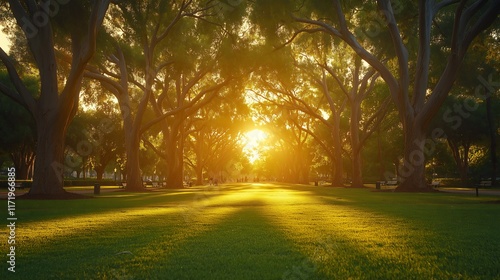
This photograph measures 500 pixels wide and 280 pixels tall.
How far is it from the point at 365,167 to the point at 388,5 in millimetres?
63642

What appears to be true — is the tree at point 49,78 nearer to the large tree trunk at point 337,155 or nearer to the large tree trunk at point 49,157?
the large tree trunk at point 49,157

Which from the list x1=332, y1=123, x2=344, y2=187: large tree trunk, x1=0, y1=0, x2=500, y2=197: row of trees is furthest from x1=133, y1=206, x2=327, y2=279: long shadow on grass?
x1=332, y1=123, x2=344, y2=187: large tree trunk

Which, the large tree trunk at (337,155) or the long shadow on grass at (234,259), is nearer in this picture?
the long shadow on grass at (234,259)

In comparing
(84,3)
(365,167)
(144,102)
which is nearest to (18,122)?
(144,102)

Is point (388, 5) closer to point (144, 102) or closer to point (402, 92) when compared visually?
point (402, 92)

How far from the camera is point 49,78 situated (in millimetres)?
17484

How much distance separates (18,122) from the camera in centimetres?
3819

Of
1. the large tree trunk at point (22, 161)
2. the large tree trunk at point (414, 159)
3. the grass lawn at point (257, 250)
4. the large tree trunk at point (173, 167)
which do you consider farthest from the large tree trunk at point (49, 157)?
the large tree trunk at point (22, 161)

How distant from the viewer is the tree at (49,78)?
16.7 metres

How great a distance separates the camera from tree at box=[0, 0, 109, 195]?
16.7 metres

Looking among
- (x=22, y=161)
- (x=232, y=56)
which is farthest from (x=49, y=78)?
(x=22, y=161)

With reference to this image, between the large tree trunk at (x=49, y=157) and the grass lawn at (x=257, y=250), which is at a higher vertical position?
the large tree trunk at (x=49, y=157)

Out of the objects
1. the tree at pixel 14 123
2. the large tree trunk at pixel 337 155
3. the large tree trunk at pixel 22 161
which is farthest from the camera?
the large tree trunk at pixel 22 161

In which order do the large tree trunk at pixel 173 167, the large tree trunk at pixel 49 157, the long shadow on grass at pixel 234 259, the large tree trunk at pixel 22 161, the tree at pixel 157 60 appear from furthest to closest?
the large tree trunk at pixel 22 161 < the large tree trunk at pixel 173 167 < the tree at pixel 157 60 < the large tree trunk at pixel 49 157 < the long shadow on grass at pixel 234 259
